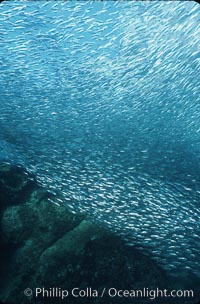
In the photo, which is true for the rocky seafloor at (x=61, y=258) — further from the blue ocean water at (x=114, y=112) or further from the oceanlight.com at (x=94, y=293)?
the blue ocean water at (x=114, y=112)

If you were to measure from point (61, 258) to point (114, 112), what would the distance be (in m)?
4.49

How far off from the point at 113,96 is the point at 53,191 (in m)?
3.55

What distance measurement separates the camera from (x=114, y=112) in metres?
7.82

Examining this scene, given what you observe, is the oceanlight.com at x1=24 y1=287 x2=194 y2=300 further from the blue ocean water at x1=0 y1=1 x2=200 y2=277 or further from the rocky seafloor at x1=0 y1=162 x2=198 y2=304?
the blue ocean water at x1=0 y1=1 x2=200 y2=277

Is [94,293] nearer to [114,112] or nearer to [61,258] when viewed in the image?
[61,258]

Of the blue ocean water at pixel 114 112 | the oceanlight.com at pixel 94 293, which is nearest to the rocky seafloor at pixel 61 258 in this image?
the oceanlight.com at pixel 94 293

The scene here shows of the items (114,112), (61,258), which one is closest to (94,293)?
(61,258)

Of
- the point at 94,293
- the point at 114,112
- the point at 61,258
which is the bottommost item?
the point at 94,293

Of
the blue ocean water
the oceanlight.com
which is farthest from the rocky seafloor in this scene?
the blue ocean water


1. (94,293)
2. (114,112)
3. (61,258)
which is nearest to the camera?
(94,293)

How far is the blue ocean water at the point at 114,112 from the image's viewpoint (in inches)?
247

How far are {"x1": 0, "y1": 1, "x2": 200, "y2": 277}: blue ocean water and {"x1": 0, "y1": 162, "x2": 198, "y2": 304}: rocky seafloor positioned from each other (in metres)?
0.41

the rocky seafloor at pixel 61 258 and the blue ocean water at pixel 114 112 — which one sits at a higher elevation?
the blue ocean water at pixel 114 112

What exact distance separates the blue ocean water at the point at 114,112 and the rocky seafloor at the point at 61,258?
16.3 inches
